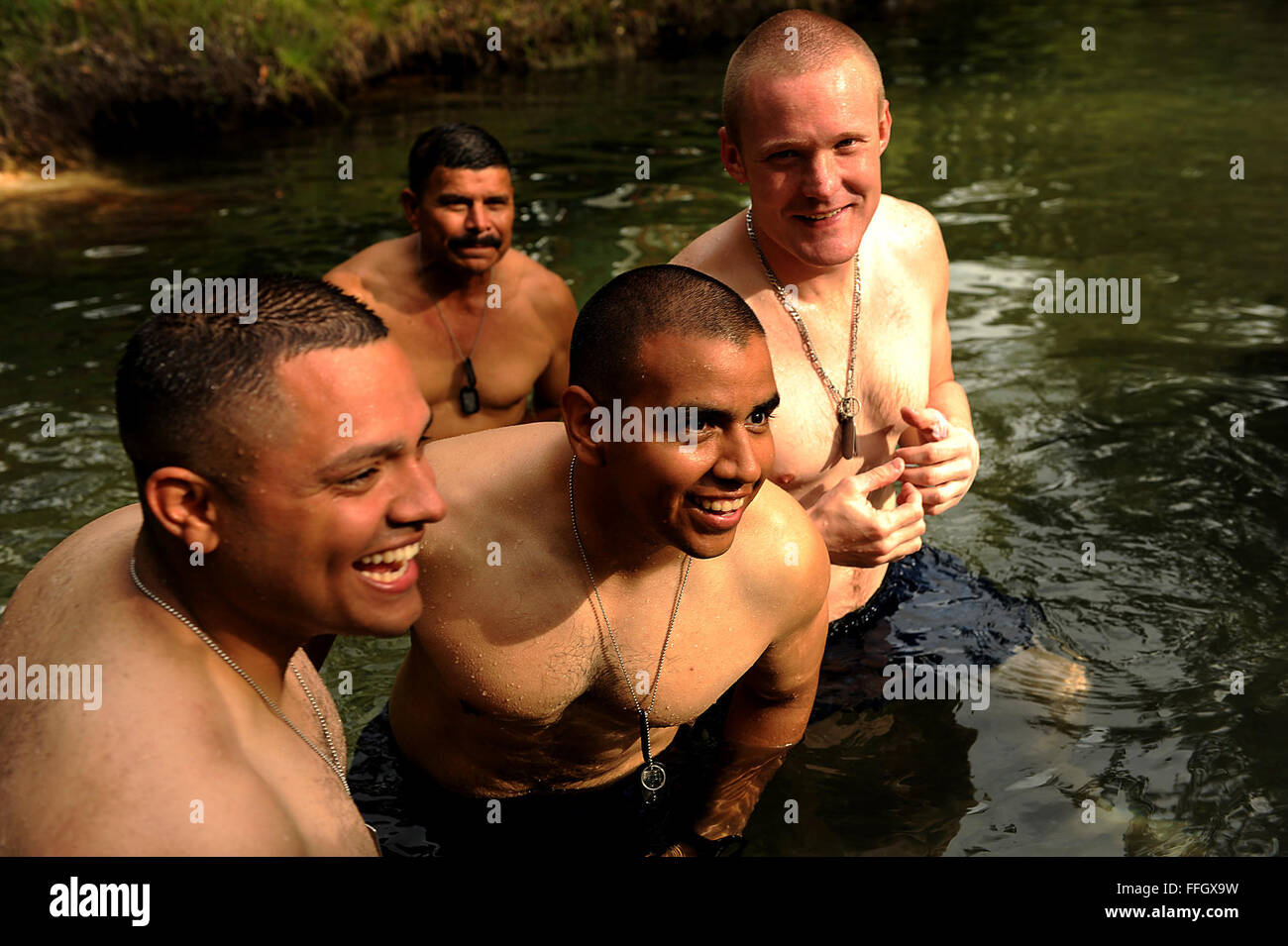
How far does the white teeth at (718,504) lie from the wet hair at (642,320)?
1.00 ft

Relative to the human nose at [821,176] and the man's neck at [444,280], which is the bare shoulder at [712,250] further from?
the man's neck at [444,280]

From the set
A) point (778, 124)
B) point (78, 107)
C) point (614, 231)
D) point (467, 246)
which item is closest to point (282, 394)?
point (778, 124)

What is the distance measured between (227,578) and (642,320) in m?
1.08

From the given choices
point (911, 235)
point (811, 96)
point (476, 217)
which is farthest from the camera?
point (476, 217)

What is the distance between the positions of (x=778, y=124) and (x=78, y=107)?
40.6 feet

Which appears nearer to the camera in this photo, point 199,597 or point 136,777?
point 136,777

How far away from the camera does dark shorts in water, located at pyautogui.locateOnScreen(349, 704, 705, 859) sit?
360 cm

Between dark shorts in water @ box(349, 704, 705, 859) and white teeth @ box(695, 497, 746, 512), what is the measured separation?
1155mm

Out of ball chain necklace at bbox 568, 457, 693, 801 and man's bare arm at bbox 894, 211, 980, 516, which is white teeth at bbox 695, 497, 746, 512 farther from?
man's bare arm at bbox 894, 211, 980, 516

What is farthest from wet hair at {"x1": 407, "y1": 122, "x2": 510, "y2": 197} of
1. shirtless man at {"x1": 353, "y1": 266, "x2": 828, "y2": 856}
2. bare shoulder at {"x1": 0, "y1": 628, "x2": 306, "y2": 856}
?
bare shoulder at {"x1": 0, "y1": 628, "x2": 306, "y2": 856}

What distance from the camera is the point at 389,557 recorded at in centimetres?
244

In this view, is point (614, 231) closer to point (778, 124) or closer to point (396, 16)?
point (778, 124)

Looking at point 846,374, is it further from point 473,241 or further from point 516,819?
point 473,241

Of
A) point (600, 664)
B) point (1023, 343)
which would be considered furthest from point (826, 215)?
point (1023, 343)
